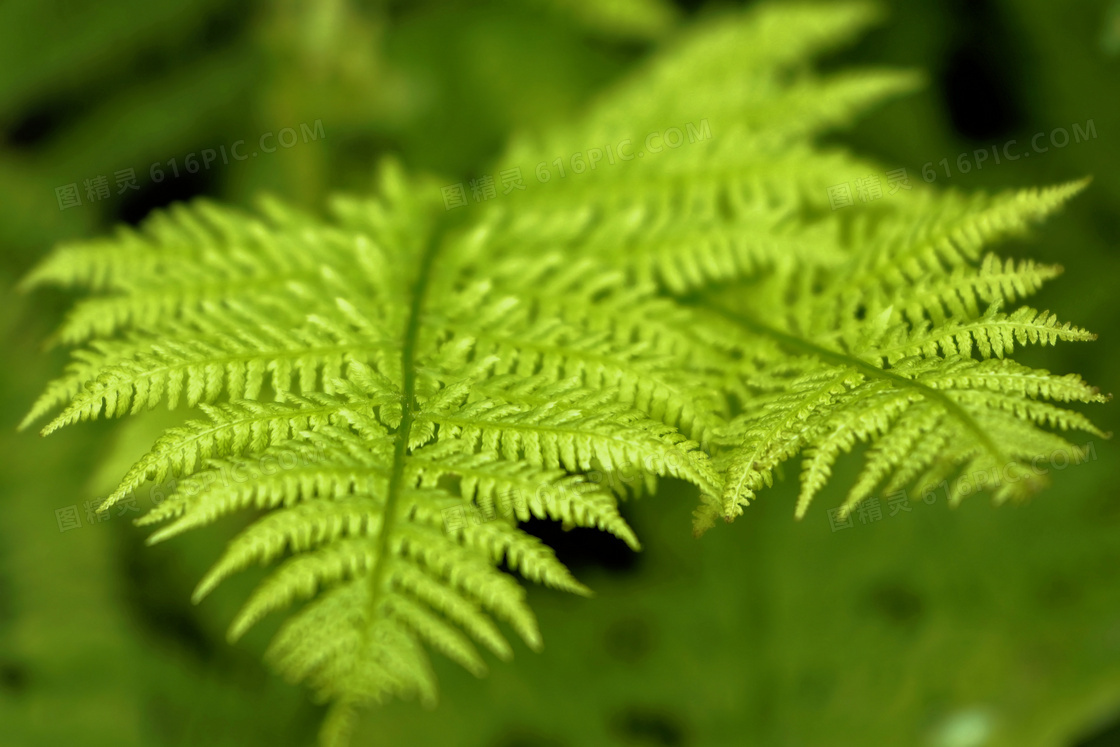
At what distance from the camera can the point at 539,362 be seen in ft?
3.62

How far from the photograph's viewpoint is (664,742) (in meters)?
1.52

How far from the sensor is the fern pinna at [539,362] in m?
0.80

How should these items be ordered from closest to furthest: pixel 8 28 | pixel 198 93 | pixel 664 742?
pixel 664 742
pixel 8 28
pixel 198 93

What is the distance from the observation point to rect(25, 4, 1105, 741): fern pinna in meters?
0.80

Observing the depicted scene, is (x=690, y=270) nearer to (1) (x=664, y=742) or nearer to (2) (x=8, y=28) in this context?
(1) (x=664, y=742)

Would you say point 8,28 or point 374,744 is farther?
point 8,28

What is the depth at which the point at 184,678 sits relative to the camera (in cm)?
157

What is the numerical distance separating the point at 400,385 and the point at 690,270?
1.61 feet

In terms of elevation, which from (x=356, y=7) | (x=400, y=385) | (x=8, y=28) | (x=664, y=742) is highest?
(x=8, y=28)

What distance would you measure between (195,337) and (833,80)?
3.79 feet

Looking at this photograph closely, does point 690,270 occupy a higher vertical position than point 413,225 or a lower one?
lower

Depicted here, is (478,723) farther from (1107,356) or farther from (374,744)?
(1107,356)

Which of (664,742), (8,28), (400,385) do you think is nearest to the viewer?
(400,385)

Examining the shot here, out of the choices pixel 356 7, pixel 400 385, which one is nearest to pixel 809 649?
pixel 400 385
